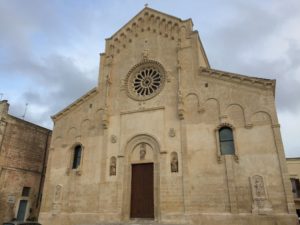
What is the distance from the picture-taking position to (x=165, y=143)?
18.0m

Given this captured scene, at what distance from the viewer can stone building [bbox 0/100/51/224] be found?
72.8 feet

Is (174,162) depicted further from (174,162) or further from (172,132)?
(172,132)

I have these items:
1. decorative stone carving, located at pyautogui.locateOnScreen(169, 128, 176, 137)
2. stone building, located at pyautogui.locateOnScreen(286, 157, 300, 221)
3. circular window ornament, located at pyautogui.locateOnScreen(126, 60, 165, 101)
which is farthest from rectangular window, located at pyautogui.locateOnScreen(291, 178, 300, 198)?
circular window ornament, located at pyautogui.locateOnScreen(126, 60, 165, 101)

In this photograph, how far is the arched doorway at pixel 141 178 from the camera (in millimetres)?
17206

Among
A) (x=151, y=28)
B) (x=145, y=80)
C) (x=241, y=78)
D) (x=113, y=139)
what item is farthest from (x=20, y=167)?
(x=241, y=78)

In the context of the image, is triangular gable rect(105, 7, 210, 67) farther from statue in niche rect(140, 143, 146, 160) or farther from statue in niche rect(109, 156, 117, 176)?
statue in niche rect(109, 156, 117, 176)

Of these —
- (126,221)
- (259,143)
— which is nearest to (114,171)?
(126,221)

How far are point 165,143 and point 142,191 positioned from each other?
358 cm

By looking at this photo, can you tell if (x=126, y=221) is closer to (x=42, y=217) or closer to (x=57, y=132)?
(x=42, y=217)

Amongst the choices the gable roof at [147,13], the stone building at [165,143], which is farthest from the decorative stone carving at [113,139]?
the gable roof at [147,13]

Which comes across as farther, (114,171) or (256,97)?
(114,171)

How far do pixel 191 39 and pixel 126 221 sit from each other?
13860 millimetres

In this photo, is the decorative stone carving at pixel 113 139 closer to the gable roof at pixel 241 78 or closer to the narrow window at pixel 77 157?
the narrow window at pixel 77 157

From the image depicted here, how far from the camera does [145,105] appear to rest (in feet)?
64.5
